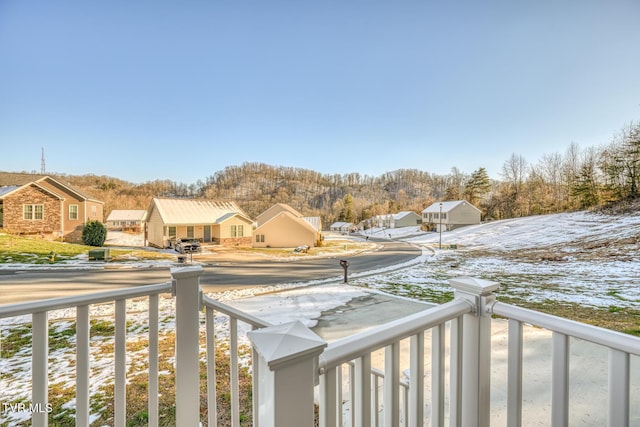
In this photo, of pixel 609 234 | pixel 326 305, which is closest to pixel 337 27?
pixel 326 305

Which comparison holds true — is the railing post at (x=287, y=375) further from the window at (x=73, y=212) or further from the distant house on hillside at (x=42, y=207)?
the window at (x=73, y=212)

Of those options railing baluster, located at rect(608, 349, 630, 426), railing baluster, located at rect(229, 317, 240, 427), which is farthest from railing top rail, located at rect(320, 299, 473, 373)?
railing baluster, located at rect(229, 317, 240, 427)

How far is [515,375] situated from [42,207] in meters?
18.4

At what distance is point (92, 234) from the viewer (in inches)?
523

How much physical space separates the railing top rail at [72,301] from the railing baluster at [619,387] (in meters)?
1.63

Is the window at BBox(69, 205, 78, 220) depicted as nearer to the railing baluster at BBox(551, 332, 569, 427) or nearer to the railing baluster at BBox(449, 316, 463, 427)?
the railing baluster at BBox(449, 316, 463, 427)

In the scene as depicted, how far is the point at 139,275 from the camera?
739 cm

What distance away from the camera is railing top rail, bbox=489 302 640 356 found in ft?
2.31

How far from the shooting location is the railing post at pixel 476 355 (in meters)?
1.00

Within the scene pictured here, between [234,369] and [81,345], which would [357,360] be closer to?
[234,369]

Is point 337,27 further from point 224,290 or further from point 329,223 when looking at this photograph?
point 329,223

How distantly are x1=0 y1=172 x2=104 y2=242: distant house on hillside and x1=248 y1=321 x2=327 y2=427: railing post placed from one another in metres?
17.6

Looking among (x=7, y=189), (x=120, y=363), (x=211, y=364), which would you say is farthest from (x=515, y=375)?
(x=7, y=189)

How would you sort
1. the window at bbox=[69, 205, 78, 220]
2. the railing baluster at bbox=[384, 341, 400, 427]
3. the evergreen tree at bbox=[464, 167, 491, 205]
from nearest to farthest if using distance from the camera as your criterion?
the railing baluster at bbox=[384, 341, 400, 427], the window at bbox=[69, 205, 78, 220], the evergreen tree at bbox=[464, 167, 491, 205]
